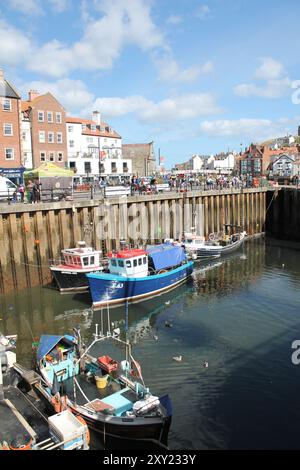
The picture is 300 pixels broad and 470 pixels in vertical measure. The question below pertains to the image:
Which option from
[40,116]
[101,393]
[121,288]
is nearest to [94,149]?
[40,116]

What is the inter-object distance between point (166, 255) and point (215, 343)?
9664 millimetres

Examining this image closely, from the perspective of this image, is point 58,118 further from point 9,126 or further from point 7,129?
point 7,129

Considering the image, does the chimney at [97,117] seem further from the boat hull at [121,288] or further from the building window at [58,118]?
the boat hull at [121,288]

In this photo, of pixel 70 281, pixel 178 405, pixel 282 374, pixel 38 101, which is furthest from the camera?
pixel 38 101

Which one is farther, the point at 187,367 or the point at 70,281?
the point at 70,281

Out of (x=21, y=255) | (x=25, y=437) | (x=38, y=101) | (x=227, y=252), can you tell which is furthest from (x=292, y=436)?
(x=38, y=101)

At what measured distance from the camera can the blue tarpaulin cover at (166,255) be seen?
25.6 metres

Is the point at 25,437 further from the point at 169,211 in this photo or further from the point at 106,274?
the point at 169,211

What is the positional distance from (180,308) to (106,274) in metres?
4.48

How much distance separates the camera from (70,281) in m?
24.7

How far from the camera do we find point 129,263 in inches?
921

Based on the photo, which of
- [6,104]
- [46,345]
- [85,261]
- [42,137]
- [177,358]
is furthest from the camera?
[42,137]

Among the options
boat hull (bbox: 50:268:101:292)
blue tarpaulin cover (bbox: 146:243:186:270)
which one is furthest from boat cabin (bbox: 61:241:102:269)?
blue tarpaulin cover (bbox: 146:243:186:270)

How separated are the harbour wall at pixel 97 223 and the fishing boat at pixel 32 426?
1379cm
